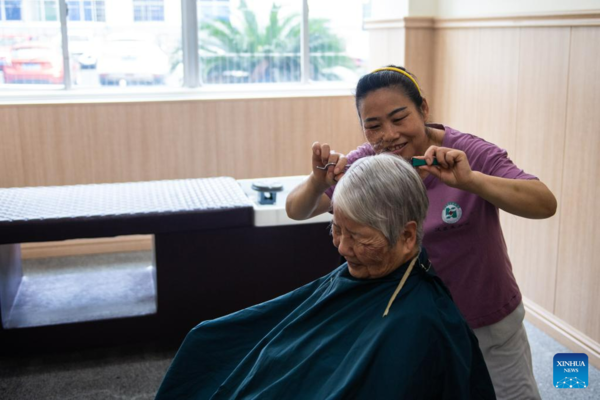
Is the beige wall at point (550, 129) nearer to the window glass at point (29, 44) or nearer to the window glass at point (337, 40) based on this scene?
the window glass at point (337, 40)

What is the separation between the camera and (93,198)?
2.96 metres

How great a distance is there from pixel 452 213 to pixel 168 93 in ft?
11.0

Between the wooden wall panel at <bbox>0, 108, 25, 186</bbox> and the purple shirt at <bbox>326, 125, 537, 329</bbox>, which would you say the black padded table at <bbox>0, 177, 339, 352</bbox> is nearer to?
the wooden wall panel at <bbox>0, 108, 25, 186</bbox>

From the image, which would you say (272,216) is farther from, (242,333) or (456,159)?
(456,159)

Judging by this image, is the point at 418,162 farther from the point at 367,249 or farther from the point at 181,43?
the point at 181,43

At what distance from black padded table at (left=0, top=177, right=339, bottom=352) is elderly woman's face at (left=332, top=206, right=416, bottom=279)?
135 cm

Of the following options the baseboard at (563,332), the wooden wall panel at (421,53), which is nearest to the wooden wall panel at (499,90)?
the baseboard at (563,332)

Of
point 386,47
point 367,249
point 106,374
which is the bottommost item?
point 106,374

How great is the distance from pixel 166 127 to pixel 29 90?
94 cm

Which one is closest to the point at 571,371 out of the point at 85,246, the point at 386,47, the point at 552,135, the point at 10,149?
the point at 552,135

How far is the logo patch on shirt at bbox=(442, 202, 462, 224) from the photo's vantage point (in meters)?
1.62

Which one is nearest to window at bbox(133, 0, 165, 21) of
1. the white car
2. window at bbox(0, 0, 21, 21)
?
the white car

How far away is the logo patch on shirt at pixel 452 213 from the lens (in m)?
1.62

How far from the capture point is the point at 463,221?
1.62 m
